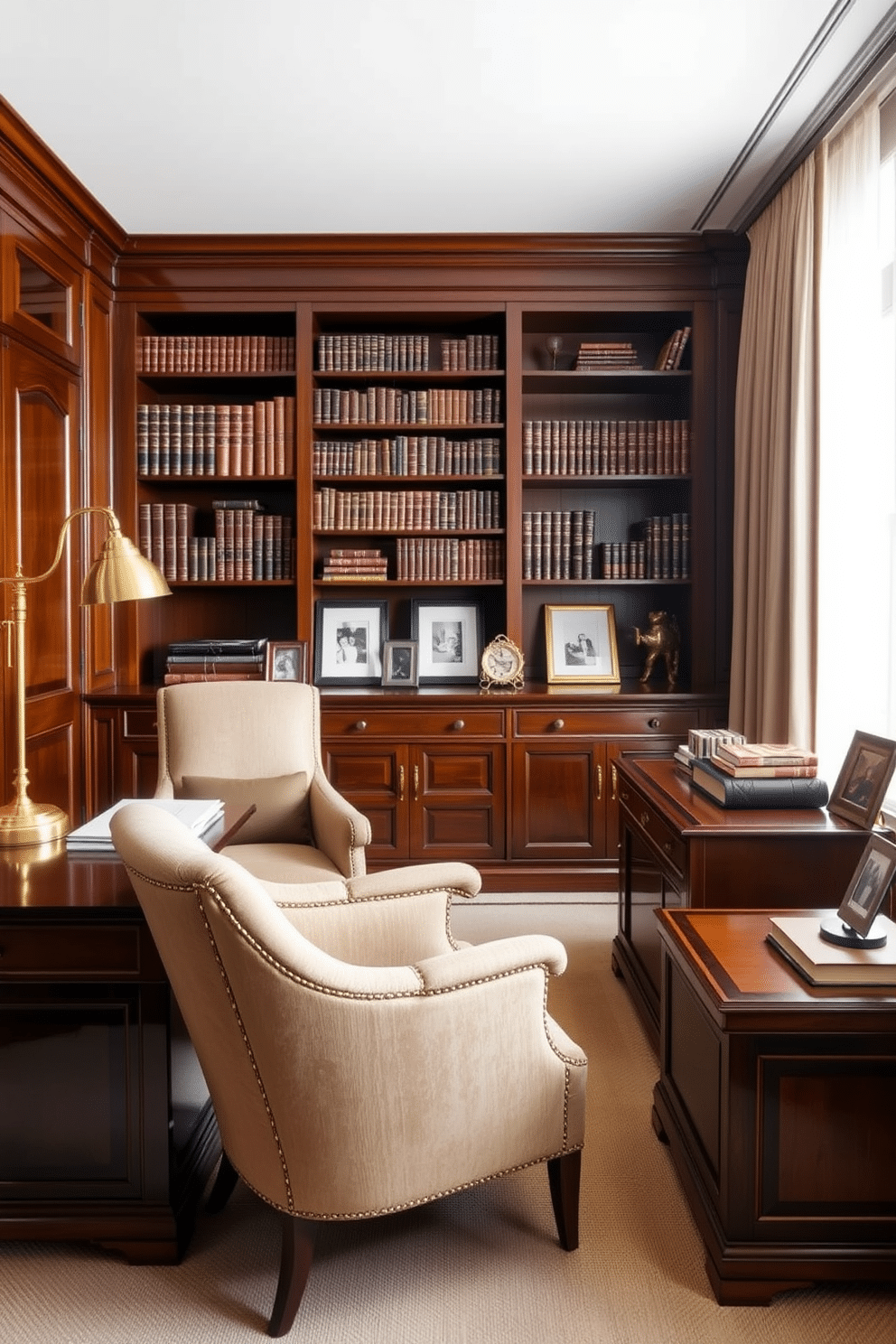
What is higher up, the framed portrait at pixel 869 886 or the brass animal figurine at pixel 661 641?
the brass animal figurine at pixel 661 641

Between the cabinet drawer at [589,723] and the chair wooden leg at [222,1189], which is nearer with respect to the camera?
the chair wooden leg at [222,1189]

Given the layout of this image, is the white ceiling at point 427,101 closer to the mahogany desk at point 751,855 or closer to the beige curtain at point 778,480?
the beige curtain at point 778,480

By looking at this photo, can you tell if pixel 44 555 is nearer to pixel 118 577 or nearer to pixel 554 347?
pixel 118 577

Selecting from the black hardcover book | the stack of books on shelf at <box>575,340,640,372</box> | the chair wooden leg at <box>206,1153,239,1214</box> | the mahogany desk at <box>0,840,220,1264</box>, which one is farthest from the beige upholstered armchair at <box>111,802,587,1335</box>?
the stack of books on shelf at <box>575,340,640,372</box>

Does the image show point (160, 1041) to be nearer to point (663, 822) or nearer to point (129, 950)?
point (129, 950)

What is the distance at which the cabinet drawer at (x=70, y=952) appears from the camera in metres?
1.78

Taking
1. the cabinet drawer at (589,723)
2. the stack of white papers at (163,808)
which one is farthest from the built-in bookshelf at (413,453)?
the stack of white papers at (163,808)

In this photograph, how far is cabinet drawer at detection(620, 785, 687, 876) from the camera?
2.39 m

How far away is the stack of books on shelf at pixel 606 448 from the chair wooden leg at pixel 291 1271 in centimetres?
330

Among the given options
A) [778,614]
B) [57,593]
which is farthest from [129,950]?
[778,614]

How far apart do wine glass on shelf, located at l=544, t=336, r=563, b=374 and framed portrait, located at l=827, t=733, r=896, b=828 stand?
2602mm

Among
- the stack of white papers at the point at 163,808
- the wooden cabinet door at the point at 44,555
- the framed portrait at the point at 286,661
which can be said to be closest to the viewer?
the stack of white papers at the point at 163,808

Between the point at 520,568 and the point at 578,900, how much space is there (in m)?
1.47

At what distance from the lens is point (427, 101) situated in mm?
3039
